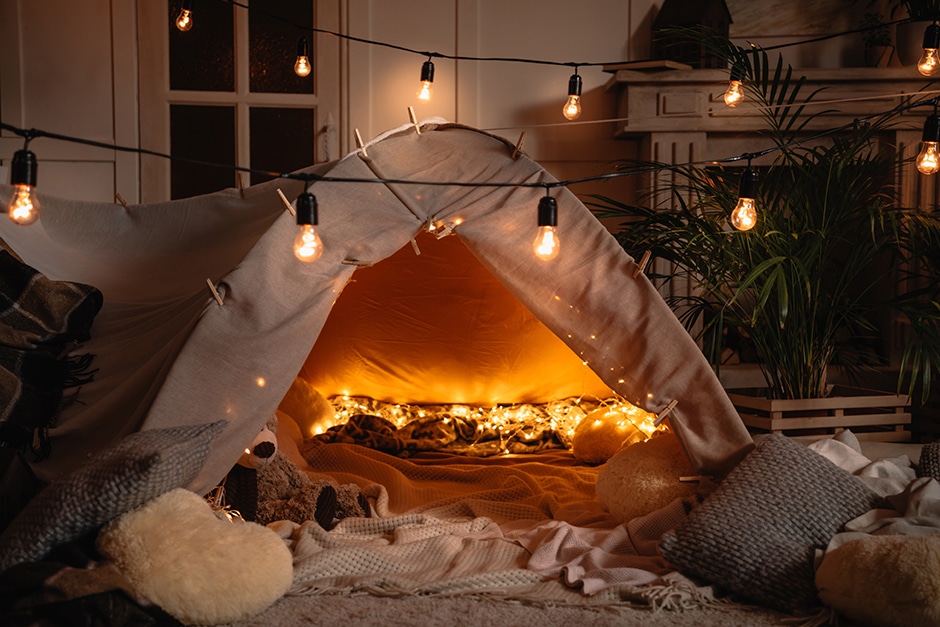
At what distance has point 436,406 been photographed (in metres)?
3.63

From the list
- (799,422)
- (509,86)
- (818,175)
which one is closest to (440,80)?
(509,86)

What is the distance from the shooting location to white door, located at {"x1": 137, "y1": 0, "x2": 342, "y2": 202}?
4.16 meters

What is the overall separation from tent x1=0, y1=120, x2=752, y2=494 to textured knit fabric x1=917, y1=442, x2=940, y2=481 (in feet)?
1.61

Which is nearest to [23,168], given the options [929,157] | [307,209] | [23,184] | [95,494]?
[23,184]

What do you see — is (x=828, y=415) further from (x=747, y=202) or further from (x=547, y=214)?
(x=547, y=214)

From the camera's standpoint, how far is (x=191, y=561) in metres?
1.76

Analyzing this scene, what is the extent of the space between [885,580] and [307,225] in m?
1.35

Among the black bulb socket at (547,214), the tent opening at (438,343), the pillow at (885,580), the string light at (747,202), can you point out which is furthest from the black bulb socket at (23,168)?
the tent opening at (438,343)

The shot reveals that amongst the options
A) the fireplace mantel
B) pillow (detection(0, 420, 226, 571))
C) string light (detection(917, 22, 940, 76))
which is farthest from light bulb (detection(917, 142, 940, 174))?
pillow (detection(0, 420, 226, 571))

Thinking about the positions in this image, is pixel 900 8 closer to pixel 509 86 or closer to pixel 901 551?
pixel 509 86

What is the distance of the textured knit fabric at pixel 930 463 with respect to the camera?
2.38 m

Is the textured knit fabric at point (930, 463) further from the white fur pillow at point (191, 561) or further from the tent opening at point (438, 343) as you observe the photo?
the white fur pillow at point (191, 561)

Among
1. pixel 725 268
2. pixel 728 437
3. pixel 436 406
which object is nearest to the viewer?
pixel 728 437

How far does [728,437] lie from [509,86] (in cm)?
236
